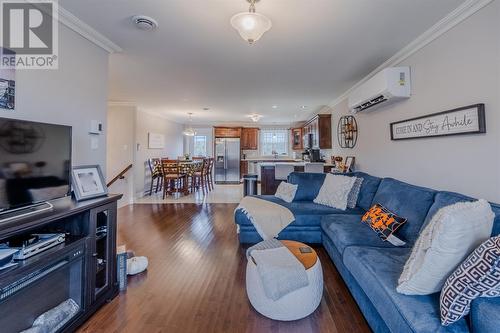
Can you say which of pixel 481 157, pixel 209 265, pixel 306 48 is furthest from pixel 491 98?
pixel 209 265

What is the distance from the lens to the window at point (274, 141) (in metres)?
10.0

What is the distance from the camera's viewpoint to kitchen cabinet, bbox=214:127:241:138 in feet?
30.9

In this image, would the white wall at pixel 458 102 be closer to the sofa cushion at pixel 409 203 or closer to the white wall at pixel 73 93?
the sofa cushion at pixel 409 203

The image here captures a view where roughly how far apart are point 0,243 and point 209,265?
67.4 inches

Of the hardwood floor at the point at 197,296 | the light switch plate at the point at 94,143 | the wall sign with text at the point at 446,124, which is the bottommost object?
the hardwood floor at the point at 197,296

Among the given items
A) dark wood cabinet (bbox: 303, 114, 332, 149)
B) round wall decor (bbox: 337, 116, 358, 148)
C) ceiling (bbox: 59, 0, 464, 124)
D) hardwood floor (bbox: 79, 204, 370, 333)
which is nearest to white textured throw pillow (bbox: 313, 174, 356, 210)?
hardwood floor (bbox: 79, 204, 370, 333)

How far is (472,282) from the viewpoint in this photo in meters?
1.04

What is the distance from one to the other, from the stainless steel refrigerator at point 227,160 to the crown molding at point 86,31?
A: 255 inches

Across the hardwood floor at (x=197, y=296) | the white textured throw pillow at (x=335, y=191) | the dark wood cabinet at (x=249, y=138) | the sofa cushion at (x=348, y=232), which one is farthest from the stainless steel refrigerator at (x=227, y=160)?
the sofa cushion at (x=348, y=232)

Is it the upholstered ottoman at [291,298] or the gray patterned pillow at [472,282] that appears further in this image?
the upholstered ottoman at [291,298]

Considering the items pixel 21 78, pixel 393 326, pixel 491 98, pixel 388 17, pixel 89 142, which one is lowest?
pixel 393 326

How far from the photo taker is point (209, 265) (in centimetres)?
267

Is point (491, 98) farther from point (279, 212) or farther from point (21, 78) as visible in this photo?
point (21, 78)

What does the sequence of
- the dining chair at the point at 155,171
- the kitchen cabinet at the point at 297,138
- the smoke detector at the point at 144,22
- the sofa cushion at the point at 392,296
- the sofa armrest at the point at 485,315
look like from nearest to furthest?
the sofa armrest at the point at 485,315, the sofa cushion at the point at 392,296, the smoke detector at the point at 144,22, the dining chair at the point at 155,171, the kitchen cabinet at the point at 297,138
